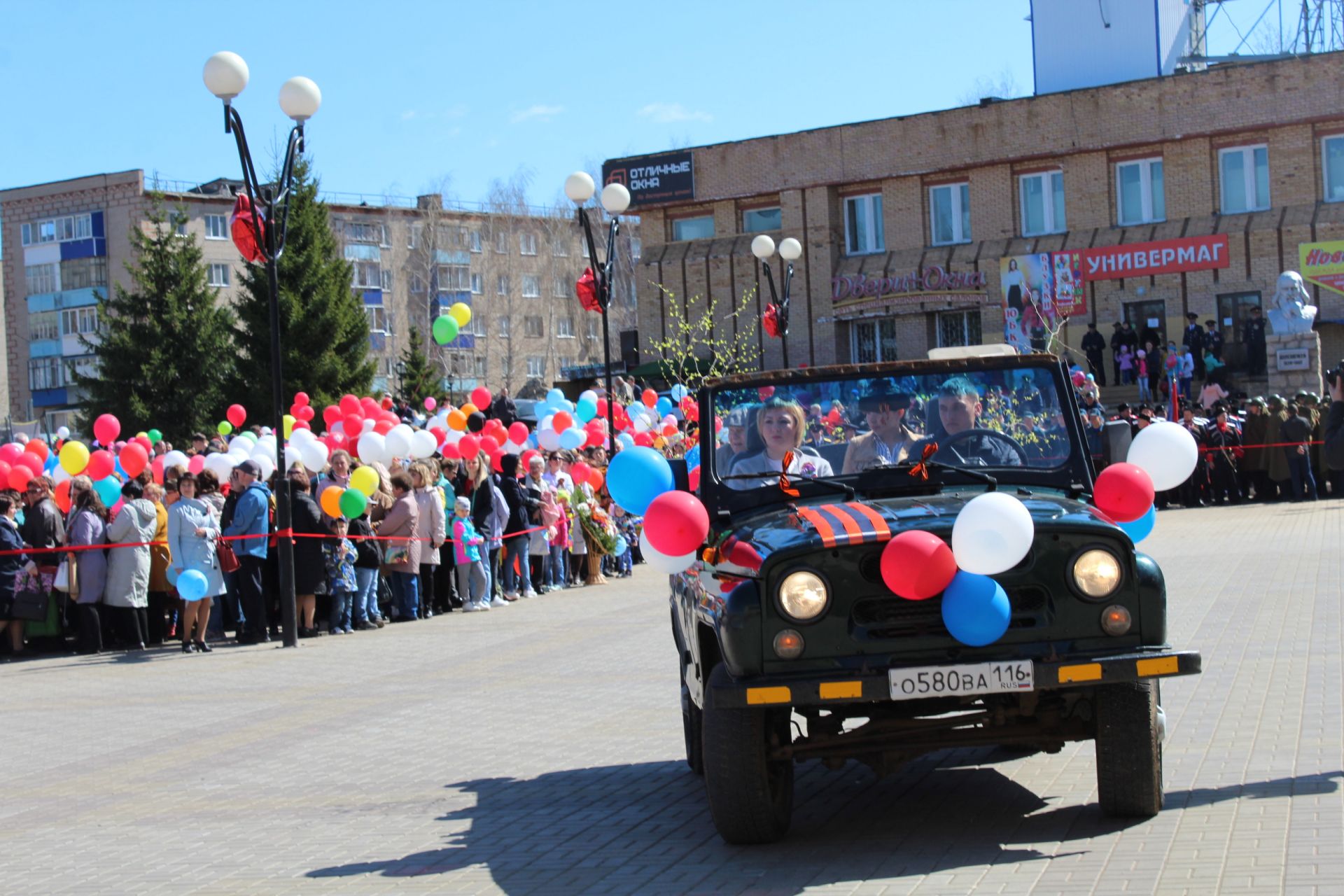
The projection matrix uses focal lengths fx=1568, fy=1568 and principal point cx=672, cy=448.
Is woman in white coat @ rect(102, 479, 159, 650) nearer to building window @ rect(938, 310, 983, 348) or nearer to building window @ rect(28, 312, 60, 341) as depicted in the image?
building window @ rect(938, 310, 983, 348)

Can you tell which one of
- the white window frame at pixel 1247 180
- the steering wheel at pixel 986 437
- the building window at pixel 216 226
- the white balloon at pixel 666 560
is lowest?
the white balloon at pixel 666 560

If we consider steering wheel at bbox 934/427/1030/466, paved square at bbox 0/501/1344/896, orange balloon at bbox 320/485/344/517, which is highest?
steering wheel at bbox 934/427/1030/466

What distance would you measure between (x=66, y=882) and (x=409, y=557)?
10884mm

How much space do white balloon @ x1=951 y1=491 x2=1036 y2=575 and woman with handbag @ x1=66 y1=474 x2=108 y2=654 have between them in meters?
12.0

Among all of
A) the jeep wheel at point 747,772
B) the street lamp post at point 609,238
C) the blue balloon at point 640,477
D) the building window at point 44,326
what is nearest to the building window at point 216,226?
the building window at point 44,326

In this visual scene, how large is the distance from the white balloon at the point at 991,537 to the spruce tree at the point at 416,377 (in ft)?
149

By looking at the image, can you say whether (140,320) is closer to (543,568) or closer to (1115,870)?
(543,568)

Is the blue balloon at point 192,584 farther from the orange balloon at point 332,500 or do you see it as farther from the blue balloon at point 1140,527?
the blue balloon at point 1140,527

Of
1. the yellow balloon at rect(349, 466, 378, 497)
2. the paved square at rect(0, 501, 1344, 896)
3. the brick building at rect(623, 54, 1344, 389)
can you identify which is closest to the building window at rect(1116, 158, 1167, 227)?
the brick building at rect(623, 54, 1344, 389)

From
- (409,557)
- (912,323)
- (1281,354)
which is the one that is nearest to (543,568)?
(409,557)

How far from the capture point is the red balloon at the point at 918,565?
5934 mm

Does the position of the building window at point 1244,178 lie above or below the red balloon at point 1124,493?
above

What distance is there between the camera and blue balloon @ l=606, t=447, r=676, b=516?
7777 mm

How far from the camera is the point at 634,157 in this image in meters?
51.2
